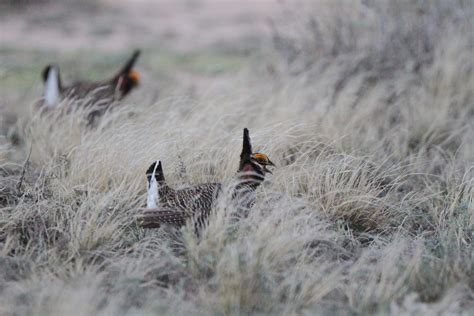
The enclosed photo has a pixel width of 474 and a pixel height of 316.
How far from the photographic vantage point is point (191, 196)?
4.02 meters

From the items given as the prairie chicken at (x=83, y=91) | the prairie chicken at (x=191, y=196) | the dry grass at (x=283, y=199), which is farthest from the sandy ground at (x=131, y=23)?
the prairie chicken at (x=191, y=196)

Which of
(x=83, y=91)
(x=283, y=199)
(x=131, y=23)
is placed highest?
(x=131, y=23)

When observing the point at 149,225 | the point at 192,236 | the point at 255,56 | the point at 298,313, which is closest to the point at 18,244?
the point at 149,225

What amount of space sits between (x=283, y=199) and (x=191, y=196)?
563 mm

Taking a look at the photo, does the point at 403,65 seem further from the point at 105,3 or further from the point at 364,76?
the point at 105,3

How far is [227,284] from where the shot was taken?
3.40 metres

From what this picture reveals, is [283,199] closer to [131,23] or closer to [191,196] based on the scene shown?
[191,196]

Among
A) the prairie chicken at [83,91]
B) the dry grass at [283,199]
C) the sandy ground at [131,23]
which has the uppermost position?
the sandy ground at [131,23]

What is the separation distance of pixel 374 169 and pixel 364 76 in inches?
93.3

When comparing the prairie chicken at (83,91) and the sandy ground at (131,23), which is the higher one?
the sandy ground at (131,23)

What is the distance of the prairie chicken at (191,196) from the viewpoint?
393 cm

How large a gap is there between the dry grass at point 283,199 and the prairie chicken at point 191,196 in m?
0.10

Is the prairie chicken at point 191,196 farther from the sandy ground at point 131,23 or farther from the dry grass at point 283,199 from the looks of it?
the sandy ground at point 131,23

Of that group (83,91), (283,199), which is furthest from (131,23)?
(283,199)
